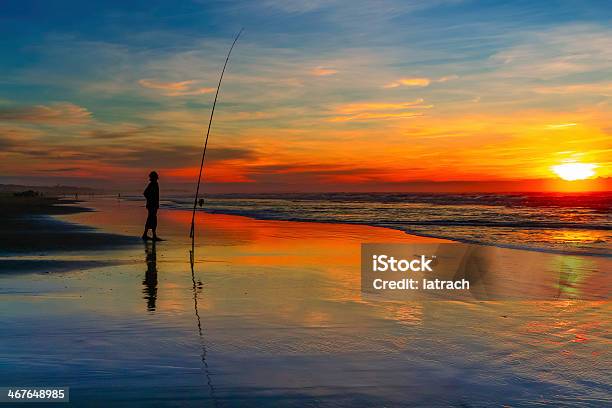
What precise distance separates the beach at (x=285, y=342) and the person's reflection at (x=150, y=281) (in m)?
0.05

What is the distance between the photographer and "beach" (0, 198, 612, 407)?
4.38 metres

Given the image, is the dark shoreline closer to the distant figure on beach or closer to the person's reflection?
the distant figure on beach

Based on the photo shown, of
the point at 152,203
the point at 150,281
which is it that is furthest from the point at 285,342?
the point at 152,203

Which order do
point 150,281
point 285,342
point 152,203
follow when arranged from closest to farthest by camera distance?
1. point 285,342
2. point 150,281
3. point 152,203

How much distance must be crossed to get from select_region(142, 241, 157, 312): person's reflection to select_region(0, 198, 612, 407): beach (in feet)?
0.15

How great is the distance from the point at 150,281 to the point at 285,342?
4522 millimetres

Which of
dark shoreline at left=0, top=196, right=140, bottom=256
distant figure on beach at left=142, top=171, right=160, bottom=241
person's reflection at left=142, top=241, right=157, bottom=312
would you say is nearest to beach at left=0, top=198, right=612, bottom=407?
person's reflection at left=142, top=241, right=157, bottom=312

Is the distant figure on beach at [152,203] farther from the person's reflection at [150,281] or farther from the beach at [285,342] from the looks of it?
the beach at [285,342]

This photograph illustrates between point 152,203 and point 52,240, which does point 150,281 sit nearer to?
point 152,203

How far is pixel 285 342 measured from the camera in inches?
227

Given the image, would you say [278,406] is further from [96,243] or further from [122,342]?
[96,243]

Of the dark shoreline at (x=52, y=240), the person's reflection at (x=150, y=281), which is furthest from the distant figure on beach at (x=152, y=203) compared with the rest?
the person's reflection at (x=150, y=281)

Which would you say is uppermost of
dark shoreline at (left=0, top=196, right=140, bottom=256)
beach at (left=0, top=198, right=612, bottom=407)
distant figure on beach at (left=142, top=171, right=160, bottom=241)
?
distant figure on beach at (left=142, top=171, right=160, bottom=241)

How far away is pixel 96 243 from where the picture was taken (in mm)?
16281
